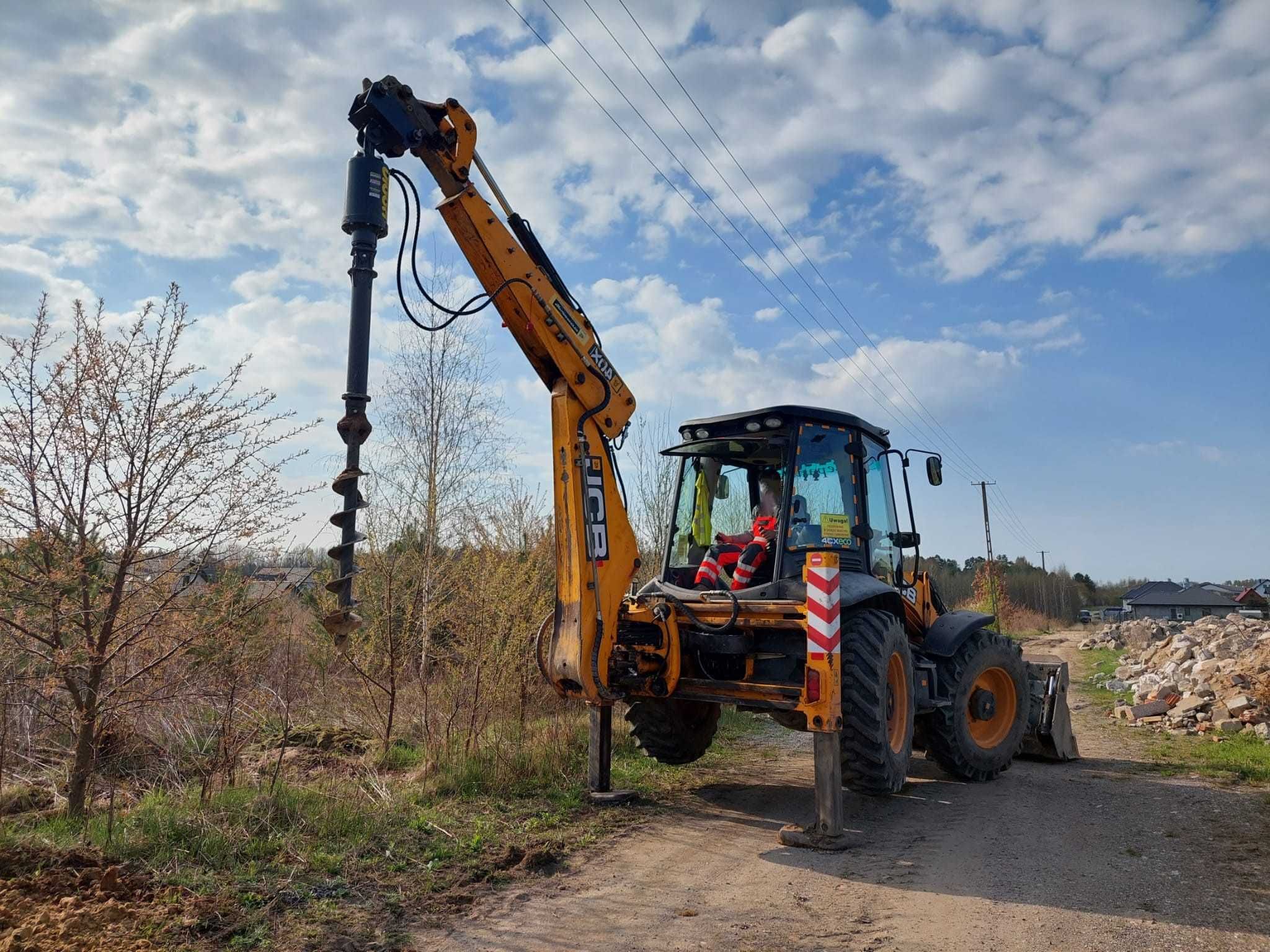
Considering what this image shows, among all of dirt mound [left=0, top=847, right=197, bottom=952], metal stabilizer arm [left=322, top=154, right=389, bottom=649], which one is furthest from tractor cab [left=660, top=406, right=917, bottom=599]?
dirt mound [left=0, top=847, right=197, bottom=952]

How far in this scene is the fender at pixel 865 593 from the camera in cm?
618

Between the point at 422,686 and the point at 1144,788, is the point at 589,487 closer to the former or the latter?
the point at 422,686

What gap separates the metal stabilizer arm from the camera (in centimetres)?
457

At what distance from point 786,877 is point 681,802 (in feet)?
6.24

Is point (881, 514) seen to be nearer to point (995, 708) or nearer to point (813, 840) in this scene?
point (995, 708)

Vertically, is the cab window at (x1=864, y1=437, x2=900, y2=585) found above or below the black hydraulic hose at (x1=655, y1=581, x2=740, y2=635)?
above

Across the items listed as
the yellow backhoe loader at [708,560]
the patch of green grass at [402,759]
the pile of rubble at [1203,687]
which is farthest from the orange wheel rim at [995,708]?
the patch of green grass at [402,759]

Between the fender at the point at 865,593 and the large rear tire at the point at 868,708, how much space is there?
17 centimetres

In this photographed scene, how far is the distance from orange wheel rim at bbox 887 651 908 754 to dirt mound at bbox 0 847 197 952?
15.1ft

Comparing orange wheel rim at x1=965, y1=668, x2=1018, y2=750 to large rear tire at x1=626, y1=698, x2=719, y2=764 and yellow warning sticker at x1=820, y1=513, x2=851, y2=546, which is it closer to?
yellow warning sticker at x1=820, y1=513, x2=851, y2=546

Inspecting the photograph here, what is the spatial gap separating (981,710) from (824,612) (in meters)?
3.19

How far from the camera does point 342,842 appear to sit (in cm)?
514

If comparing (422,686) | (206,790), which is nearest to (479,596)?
(422,686)

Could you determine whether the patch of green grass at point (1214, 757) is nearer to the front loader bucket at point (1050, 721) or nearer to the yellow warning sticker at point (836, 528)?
the front loader bucket at point (1050, 721)
